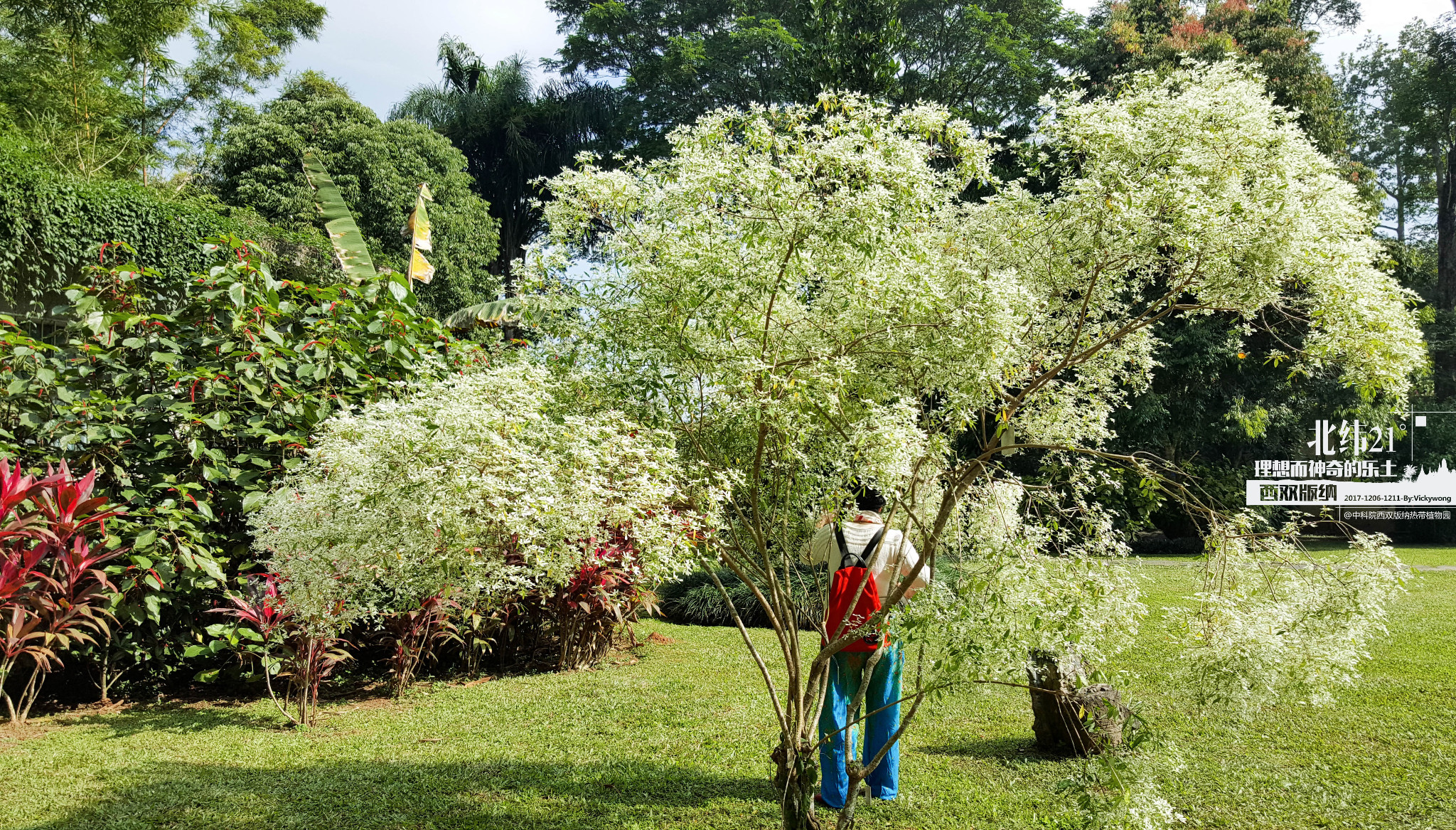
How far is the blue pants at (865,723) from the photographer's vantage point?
166 inches

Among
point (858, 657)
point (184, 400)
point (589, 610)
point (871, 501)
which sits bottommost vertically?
point (589, 610)

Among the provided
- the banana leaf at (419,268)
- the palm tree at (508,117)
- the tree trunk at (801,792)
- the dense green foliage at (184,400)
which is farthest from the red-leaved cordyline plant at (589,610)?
the palm tree at (508,117)

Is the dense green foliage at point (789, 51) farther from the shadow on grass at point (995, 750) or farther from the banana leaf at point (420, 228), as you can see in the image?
the shadow on grass at point (995, 750)

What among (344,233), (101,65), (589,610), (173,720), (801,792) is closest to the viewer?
(801,792)

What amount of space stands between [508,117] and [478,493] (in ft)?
107

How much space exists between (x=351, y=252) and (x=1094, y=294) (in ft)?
25.6

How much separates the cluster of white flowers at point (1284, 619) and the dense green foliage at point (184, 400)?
4.27 metres

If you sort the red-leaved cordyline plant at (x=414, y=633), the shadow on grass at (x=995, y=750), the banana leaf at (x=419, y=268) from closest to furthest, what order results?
the shadow on grass at (x=995, y=750) → the red-leaved cordyline plant at (x=414, y=633) → the banana leaf at (x=419, y=268)

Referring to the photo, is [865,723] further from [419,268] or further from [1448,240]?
[1448,240]

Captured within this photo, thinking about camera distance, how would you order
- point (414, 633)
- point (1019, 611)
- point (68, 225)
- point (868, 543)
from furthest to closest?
point (68, 225)
point (414, 633)
point (868, 543)
point (1019, 611)

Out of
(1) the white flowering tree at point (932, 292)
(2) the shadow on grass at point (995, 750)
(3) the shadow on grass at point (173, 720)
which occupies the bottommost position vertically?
(3) the shadow on grass at point (173, 720)

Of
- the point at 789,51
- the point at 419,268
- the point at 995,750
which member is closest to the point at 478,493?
the point at 995,750

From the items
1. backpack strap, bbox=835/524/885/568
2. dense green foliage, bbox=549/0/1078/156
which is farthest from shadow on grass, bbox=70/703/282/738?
dense green foliage, bbox=549/0/1078/156

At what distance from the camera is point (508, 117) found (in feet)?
106
